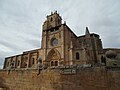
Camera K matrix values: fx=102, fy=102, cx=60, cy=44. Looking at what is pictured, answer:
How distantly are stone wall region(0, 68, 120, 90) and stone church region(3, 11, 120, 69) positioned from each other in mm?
17944

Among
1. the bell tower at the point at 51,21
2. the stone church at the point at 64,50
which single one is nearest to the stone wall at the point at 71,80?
the stone church at the point at 64,50

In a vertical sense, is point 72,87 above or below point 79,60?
below

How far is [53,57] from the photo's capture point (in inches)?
1187

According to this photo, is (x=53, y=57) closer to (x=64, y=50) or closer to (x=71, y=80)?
(x=64, y=50)

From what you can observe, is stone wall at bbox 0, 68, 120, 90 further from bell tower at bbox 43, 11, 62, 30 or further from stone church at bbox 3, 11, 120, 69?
bell tower at bbox 43, 11, 62, 30

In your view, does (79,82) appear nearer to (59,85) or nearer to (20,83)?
(59,85)

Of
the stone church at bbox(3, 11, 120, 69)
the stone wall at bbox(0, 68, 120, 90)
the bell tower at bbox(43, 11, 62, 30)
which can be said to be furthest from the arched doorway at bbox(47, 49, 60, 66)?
the stone wall at bbox(0, 68, 120, 90)

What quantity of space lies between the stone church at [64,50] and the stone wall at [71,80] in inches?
706

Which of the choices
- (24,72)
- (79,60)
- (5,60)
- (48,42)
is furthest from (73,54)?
(5,60)

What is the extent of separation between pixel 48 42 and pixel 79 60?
11.7 metres

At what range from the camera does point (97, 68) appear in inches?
207

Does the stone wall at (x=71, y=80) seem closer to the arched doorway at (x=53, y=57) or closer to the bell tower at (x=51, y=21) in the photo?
the arched doorway at (x=53, y=57)

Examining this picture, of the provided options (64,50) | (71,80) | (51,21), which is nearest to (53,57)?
(64,50)

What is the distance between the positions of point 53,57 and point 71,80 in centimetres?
2488
